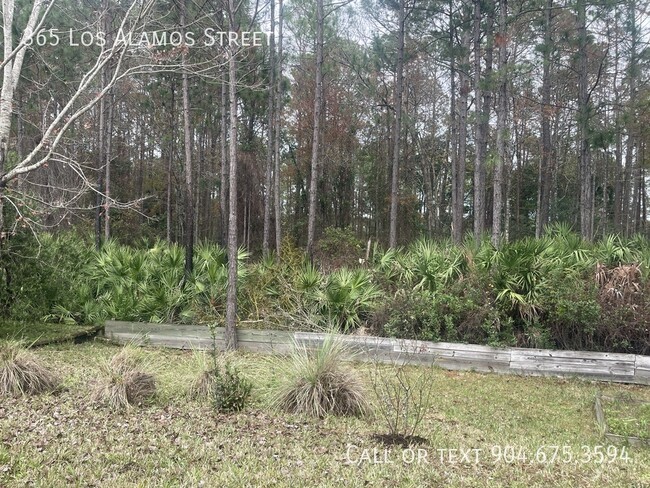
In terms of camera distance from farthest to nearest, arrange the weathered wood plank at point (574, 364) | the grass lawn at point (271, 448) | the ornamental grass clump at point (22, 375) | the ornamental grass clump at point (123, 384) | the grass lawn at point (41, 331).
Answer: the grass lawn at point (41, 331) → the weathered wood plank at point (574, 364) → the ornamental grass clump at point (22, 375) → the ornamental grass clump at point (123, 384) → the grass lawn at point (271, 448)

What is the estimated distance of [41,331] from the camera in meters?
10.2

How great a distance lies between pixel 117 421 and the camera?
4887mm

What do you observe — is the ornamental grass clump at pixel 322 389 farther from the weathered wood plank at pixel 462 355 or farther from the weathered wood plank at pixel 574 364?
the weathered wood plank at pixel 574 364

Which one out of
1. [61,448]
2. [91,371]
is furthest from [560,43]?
[61,448]

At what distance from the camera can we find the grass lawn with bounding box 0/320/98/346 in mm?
9500

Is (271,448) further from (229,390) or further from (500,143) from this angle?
(500,143)

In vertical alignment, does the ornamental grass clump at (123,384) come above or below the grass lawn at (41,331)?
above

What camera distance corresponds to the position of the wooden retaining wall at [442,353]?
834 cm

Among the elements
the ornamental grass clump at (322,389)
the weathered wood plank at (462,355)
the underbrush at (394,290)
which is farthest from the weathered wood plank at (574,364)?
the ornamental grass clump at (322,389)

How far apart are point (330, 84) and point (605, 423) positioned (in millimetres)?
23668

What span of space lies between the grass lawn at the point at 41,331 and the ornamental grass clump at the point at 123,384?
4355mm

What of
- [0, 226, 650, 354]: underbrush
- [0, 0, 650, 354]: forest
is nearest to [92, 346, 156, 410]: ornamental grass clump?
[0, 0, 650, 354]: forest

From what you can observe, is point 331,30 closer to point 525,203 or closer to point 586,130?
point 586,130

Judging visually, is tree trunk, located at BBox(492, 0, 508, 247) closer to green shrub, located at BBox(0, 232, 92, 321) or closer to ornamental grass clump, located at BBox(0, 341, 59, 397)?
ornamental grass clump, located at BBox(0, 341, 59, 397)
